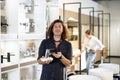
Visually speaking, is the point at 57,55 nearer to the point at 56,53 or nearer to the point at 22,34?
the point at 56,53

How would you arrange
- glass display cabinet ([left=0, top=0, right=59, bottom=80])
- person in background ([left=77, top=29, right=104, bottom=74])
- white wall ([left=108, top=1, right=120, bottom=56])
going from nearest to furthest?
glass display cabinet ([left=0, top=0, right=59, bottom=80]), person in background ([left=77, top=29, right=104, bottom=74]), white wall ([left=108, top=1, right=120, bottom=56])

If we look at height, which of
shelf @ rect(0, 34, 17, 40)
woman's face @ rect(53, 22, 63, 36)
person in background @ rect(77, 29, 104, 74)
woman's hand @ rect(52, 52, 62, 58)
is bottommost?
person in background @ rect(77, 29, 104, 74)

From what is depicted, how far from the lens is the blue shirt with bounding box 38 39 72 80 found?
245 cm

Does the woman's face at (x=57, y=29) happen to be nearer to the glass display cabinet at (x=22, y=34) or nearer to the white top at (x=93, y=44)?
the glass display cabinet at (x=22, y=34)

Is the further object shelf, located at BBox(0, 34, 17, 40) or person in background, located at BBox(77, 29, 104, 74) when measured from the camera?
person in background, located at BBox(77, 29, 104, 74)

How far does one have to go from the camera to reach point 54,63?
245 centimetres

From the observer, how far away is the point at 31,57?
3.90 metres

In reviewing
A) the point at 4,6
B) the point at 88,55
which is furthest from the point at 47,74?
the point at 88,55

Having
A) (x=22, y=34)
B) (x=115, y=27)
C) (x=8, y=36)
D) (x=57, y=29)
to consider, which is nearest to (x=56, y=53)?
(x=57, y=29)

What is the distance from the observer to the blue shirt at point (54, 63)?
8.02ft

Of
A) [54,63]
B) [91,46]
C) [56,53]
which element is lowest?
[91,46]

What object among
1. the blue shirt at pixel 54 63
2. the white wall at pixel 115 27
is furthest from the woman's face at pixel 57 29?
the white wall at pixel 115 27

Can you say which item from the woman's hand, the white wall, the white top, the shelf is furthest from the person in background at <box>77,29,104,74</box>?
the white wall

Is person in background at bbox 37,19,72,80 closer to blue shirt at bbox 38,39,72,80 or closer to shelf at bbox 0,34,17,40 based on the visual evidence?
blue shirt at bbox 38,39,72,80
